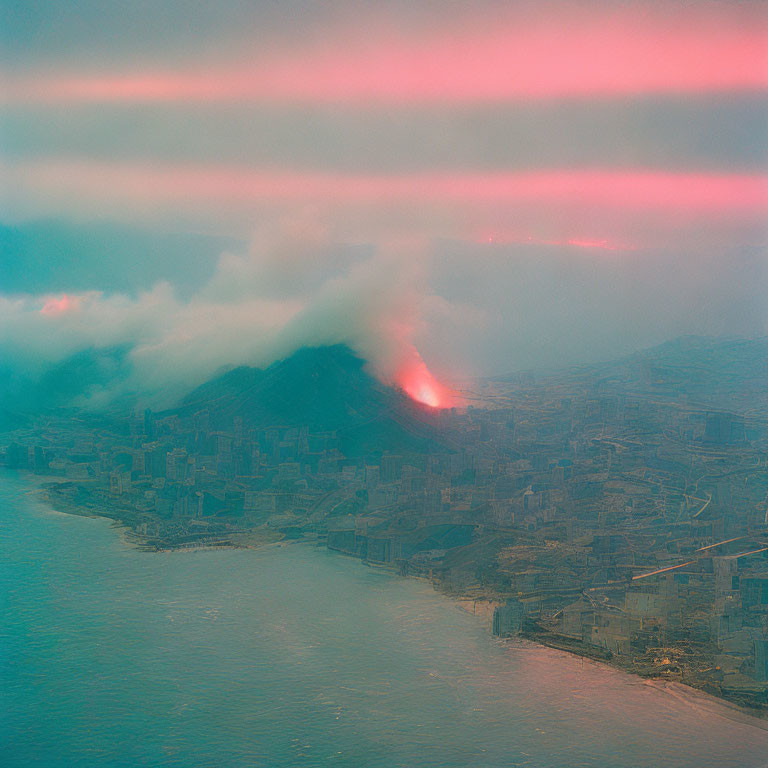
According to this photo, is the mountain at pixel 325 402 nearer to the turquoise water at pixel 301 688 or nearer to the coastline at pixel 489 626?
the coastline at pixel 489 626

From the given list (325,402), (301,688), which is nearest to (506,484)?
(325,402)

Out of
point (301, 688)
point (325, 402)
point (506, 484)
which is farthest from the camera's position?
point (325, 402)

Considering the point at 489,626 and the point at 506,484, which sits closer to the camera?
the point at 489,626

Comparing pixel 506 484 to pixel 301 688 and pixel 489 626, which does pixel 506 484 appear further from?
pixel 301 688

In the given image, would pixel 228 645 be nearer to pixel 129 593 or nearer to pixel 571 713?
pixel 129 593

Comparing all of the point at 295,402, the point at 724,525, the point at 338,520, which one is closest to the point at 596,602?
the point at 724,525

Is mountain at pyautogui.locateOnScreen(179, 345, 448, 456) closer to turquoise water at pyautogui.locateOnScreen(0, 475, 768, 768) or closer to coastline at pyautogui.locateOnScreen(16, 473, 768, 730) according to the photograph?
coastline at pyautogui.locateOnScreen(16, 473, 768, 730)
